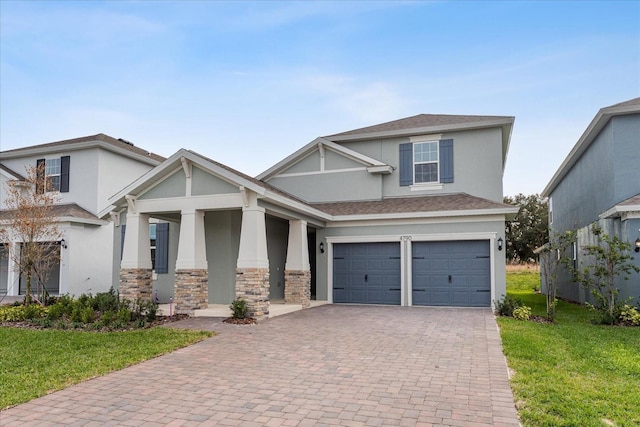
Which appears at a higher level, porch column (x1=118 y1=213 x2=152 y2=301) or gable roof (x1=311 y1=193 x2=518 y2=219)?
gable roof (x1=311 y1=193 x2=518 y2=219)

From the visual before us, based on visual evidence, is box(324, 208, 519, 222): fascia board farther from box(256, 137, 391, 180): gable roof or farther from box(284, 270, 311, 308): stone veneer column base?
box(284, 270, 311, 308): stone veneer column base

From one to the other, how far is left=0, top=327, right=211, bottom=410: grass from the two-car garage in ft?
23.4

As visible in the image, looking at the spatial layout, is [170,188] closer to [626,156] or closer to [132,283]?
[132,283]

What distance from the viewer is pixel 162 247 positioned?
16.5 meters

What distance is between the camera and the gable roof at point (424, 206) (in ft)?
46.9

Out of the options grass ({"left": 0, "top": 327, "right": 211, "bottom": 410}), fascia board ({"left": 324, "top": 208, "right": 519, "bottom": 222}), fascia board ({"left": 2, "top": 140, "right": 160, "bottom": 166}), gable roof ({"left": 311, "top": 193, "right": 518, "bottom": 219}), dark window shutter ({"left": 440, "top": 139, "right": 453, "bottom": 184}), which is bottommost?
grass ({"left": 0, "top": 327, "right": 211, "bottom": 410})

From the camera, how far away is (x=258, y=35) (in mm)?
14555

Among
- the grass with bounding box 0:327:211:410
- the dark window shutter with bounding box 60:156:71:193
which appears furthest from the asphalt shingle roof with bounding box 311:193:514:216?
the dark window shutter with bounding box 60:156:71:193

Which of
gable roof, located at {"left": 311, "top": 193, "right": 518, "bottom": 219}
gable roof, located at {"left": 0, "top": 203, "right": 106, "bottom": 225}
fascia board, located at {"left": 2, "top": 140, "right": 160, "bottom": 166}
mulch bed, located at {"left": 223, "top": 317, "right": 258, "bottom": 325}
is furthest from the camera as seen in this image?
fascia board, located at {"left": 2, "top": 140, "right": 160, "bottom": 166}

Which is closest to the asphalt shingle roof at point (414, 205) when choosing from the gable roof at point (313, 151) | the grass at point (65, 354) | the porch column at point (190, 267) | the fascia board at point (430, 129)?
the gable roof at point (313, 151)

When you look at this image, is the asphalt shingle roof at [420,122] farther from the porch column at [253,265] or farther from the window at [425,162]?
the porch column at [253,265]

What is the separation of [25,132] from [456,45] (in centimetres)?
1983

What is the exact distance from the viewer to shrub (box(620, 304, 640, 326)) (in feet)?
38.1

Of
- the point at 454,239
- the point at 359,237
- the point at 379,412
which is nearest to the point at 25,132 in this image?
the point at 359,237
